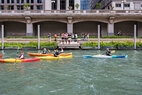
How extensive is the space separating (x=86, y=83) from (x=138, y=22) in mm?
41290

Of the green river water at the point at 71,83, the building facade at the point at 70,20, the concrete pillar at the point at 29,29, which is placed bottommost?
the green river water at the point at 71,83

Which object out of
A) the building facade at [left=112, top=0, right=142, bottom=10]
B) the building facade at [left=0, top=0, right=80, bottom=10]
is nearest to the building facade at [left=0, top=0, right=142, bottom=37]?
the building facade at [left=112, top=0, right=142, bottom=10]

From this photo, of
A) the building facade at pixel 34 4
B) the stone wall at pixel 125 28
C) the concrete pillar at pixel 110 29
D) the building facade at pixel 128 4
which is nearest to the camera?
the concrete pillar at pixel 110 29

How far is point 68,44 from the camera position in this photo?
3297cm

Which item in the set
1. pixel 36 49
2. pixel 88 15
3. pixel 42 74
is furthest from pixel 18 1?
pixel 42 74

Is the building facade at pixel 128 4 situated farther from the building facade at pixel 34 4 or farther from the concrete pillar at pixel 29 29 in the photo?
the concrete pillar at pixel 29 29

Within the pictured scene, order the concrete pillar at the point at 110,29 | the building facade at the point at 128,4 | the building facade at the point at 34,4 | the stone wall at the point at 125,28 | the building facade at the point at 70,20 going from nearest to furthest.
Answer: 1. the building facade at the point at 70,20
2. the concrete pillar at the point at 110,29
3. the stone wall at the point at 125,28
4. the building facade at the point at 128,4
5. the building facade at the point at 34,4

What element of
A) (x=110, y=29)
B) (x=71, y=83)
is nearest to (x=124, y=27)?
(x=110, y=29)

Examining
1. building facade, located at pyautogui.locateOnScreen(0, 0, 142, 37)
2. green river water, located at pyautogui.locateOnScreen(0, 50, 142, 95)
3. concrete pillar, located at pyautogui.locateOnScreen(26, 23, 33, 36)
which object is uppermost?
building facade, located at pyautogui.locateOnScreen(0, 0, 142, 37)

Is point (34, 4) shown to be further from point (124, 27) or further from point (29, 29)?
point (124, 27)

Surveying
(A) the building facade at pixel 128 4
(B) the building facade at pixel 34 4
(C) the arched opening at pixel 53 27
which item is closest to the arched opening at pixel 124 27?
(A) the building facade at pixel 128 4

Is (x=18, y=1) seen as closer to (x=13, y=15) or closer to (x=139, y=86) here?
(x=13, y=15)

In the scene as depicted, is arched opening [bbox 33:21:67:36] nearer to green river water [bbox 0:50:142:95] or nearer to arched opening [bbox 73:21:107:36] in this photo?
arched opening [bbox 73:21:107:36]

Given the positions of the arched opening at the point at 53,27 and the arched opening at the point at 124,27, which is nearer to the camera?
the arched opening at the point at 124,27
